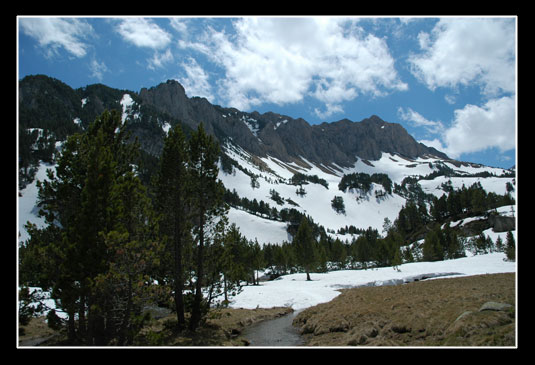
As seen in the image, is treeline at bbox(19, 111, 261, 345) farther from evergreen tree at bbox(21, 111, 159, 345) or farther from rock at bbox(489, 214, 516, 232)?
rock at bbox(489, 214, 516, 232)

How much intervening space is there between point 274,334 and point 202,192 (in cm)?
1136

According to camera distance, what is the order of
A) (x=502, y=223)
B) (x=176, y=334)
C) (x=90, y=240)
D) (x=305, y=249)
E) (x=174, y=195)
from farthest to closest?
(x=502, y=223) → (x=305, y=249) → (x=174, y=195) → (x=176, y=334) → (x=90, y=240)

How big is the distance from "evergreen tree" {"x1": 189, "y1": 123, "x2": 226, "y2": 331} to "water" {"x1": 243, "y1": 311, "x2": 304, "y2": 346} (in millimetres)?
4200

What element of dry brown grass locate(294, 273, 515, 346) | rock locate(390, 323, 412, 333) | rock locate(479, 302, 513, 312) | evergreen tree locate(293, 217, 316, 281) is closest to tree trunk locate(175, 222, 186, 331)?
dry brown grass locate(294, 273, 515, 346)

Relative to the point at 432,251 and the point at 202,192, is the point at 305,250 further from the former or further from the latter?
the point at 202,192

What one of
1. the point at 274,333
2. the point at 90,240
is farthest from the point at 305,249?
the point at 90,240

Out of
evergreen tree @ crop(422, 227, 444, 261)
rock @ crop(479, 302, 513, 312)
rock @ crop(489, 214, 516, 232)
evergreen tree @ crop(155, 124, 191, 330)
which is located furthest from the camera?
rock @ crop(489, 214, 516, 232)

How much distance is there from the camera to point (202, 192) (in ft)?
65.3

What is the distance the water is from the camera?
58.9 ft

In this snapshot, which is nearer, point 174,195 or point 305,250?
point 174,195

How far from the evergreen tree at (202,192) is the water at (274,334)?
4.20m
